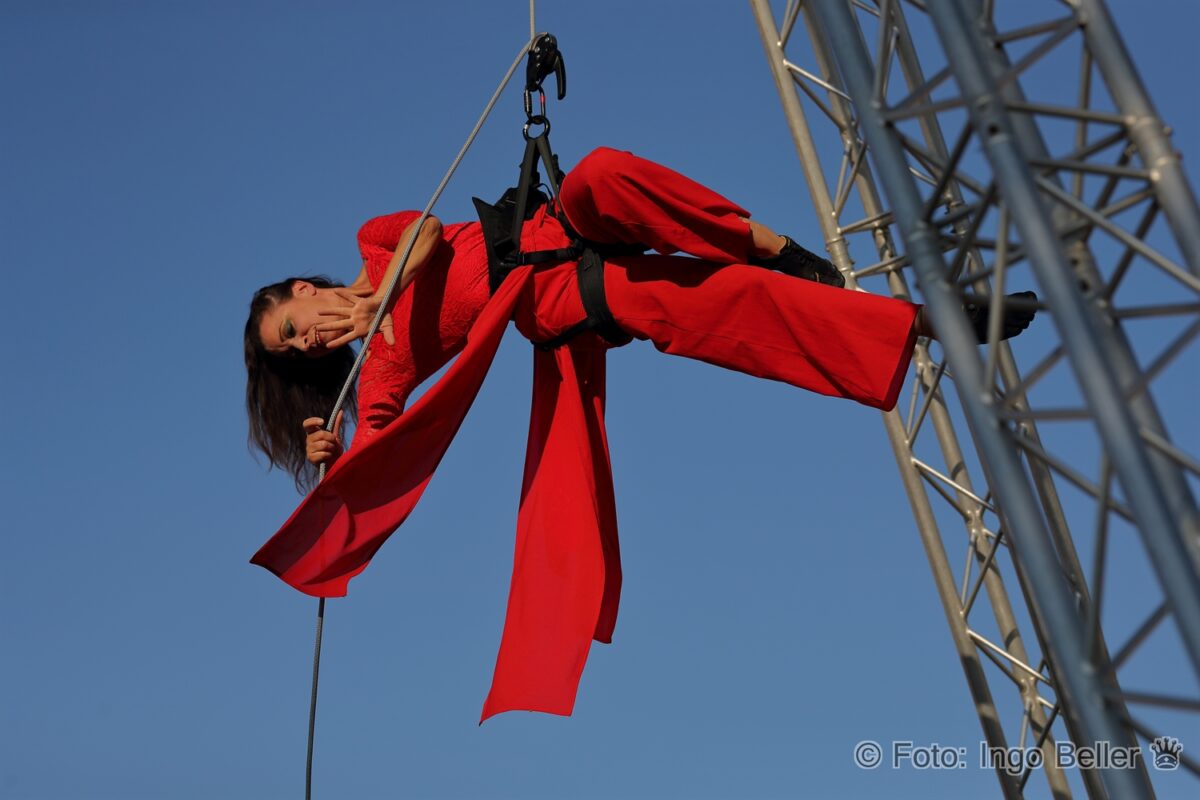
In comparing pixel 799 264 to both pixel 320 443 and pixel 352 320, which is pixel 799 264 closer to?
pixel 352 320

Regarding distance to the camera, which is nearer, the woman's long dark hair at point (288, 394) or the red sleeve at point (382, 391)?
the red sleeve at point (382, 391)

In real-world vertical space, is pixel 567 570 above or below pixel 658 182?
below

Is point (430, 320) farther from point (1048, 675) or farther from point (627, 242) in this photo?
point (1048, 675)

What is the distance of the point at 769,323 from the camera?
3875 millimetres

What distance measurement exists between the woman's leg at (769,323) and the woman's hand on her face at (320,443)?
41.5 inches

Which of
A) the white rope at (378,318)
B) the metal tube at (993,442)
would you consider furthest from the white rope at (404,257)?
the metal tube at (993,442)

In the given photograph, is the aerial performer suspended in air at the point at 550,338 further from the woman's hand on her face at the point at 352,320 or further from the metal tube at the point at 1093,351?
the metal tube at the point at 1093,351

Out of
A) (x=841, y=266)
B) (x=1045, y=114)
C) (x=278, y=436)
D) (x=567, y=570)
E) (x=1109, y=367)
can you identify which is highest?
(x=841, y=266)

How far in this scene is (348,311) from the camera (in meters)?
4.48

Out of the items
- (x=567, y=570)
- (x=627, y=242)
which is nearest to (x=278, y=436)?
(x=567, y=570)

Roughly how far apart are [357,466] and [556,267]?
0.82m

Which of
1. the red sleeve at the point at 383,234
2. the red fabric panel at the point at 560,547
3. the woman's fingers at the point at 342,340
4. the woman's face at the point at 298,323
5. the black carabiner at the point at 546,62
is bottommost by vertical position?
the red fabric panel at the point at 560,547

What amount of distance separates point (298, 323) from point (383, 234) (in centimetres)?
42

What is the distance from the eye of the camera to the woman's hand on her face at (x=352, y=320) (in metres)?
4.32
